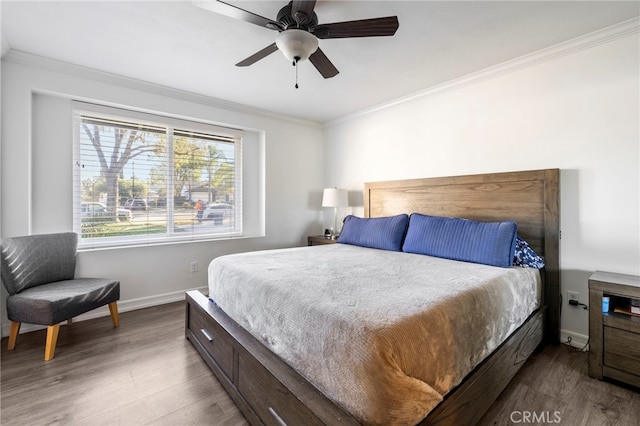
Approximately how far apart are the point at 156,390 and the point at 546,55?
12.4ft

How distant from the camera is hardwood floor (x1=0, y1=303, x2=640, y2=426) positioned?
149cm

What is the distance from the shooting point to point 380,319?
1.08 meters

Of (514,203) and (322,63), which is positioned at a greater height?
(322,63)

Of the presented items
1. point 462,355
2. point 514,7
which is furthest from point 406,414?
point 514,7

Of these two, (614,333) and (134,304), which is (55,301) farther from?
(614,333)

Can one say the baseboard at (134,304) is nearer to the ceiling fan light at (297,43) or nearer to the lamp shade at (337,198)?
the lamp shade at (337,198)

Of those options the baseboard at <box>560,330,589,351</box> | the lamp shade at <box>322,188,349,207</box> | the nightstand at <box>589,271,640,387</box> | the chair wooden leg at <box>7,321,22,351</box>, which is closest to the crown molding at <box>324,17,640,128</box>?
the lamp shade at <box>322,188,349,207</box>

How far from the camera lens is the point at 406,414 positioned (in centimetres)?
98

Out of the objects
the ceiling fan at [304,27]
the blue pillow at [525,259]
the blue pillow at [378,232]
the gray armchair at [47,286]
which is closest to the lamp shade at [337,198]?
Answer: the blue pillow at [378,232]

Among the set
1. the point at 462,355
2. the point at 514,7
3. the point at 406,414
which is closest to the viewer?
the point at 406,414

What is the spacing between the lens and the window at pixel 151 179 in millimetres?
2859

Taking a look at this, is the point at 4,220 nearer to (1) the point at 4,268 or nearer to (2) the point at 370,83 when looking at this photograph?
(1) the point at 4,268

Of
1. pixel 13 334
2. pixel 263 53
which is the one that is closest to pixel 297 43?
pixel 263 53

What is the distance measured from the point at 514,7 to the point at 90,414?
11.4 ft
